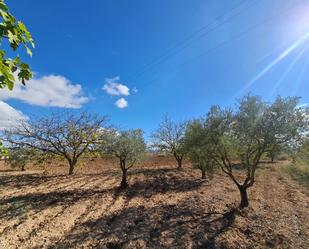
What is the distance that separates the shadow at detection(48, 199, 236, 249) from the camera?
28.3 feet

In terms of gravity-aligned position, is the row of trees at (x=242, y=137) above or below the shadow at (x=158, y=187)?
above

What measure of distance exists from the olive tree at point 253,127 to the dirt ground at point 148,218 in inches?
92.7

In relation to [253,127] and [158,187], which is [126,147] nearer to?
[158,187]

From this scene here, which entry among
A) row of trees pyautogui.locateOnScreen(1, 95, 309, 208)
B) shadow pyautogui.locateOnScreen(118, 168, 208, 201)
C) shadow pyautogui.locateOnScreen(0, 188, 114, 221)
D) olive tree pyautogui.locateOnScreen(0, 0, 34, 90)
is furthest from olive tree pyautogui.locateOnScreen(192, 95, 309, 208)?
olive tree pyautogui.locateOnScreen(0, 0, 34, 90)

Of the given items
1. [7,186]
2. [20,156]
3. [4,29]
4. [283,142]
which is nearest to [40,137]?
[20,156]

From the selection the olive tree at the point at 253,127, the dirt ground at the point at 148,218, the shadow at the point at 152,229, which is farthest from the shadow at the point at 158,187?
the olive tree at the point at 253,127

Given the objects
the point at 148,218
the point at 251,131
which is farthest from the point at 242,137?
the point at 148,218

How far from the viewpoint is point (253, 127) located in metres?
11.5

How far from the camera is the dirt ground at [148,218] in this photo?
28.9 feet

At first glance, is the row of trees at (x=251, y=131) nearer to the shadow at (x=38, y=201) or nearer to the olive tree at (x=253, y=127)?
the olive tree at (x=253, y=127)

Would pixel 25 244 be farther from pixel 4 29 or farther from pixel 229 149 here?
pixel 229 149

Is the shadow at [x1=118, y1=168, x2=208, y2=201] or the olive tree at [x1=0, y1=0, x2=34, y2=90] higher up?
the olive tree at [x1=0, y1=0, x2=34, y2=90]

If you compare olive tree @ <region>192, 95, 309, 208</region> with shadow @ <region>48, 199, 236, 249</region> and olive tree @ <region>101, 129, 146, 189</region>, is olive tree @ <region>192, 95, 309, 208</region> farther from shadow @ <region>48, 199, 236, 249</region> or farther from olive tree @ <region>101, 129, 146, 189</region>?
olive tree @ <region>101, 129, 146, 189</region>

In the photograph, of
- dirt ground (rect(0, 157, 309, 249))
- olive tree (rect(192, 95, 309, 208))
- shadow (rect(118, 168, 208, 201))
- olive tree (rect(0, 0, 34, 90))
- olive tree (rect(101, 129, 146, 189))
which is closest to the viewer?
olive tree (rect(0, 0, 34, 90))
